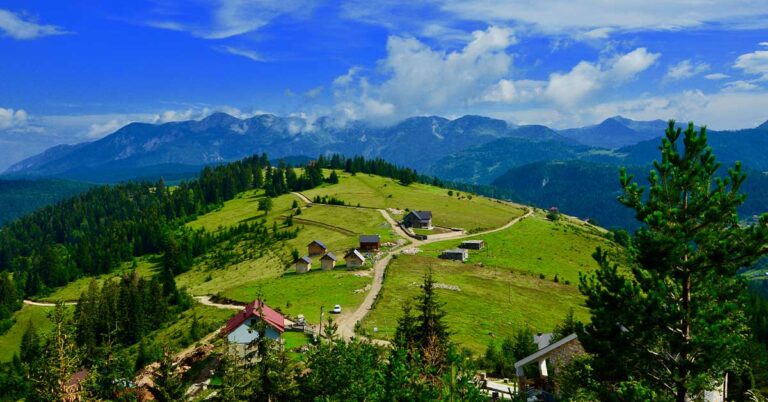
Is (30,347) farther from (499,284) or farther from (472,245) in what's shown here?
(472,245)

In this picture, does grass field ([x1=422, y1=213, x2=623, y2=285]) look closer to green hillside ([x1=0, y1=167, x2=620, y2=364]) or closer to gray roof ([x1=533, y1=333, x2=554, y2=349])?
green hillside ([x1=0, y1=167, x2=620, y2=364])

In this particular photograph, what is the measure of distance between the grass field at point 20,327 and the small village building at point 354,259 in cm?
5776

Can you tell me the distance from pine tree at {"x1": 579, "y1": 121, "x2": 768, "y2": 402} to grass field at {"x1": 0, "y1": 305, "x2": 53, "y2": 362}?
108939mm

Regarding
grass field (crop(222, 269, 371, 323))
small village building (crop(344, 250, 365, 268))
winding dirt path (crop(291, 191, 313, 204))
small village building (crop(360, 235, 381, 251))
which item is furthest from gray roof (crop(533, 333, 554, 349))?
winding dirt path (crop(291, 191, 313, 204))

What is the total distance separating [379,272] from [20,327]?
3344 inches

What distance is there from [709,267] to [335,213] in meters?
136

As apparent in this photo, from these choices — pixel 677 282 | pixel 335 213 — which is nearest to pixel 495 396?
pixel 677 282

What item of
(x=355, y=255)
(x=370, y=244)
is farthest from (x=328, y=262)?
(x=370, y=244)

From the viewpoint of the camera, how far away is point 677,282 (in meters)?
17.3

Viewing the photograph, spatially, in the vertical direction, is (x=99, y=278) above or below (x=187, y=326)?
below

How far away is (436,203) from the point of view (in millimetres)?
169750

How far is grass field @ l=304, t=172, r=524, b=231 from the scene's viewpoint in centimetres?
14650

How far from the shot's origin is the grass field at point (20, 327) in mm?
102662

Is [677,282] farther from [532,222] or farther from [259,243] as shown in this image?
[532,222]
